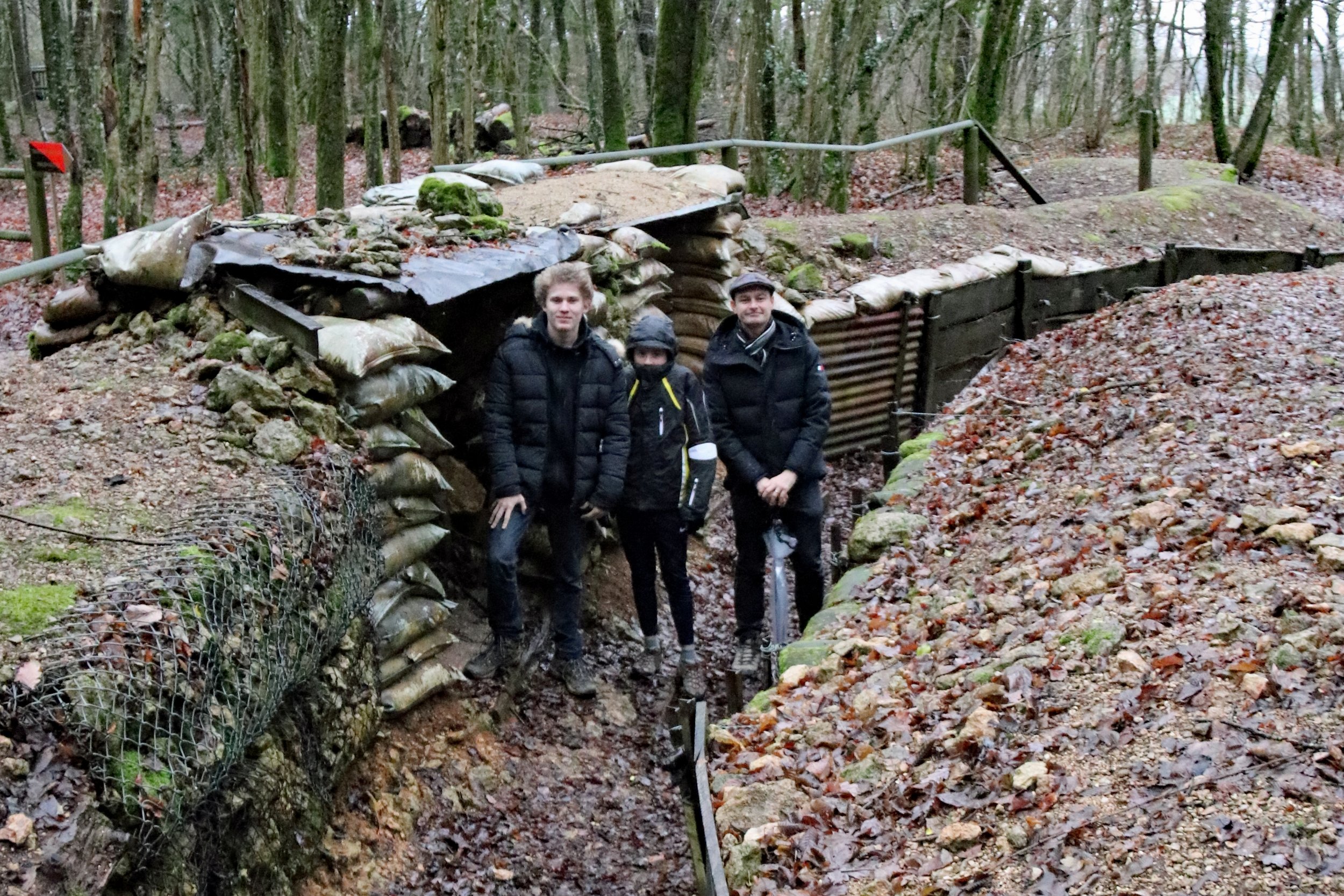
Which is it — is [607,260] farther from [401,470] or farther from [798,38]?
[798,38]

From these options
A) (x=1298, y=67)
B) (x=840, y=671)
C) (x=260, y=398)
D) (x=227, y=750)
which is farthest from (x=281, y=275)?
(x=1298, y=67)

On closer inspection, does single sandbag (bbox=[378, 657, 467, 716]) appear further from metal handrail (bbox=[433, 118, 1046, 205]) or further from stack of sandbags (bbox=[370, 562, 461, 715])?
metal handrail (bbox=[433, 118, 1046, 205])

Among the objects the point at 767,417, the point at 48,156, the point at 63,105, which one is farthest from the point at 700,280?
the point at 63,105

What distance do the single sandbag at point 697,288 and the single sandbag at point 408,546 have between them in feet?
14.1

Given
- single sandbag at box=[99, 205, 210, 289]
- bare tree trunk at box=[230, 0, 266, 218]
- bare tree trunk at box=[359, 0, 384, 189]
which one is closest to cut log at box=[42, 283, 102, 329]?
single sandbag at box=[99, 205, 210, 289]

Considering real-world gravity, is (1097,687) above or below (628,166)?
below

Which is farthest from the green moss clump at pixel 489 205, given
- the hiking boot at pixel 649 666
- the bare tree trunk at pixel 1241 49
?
the bare tree trunk at pixel 1241 49

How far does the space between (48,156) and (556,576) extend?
22.1ft

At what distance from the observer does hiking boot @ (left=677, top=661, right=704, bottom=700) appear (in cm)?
581

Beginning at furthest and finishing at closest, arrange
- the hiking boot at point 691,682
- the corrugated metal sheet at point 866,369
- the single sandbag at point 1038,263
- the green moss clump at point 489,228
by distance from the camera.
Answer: the single sandbag at point 1038,263 → the corrugated metal sheet at point 866,369 → the green moss clump at point 489,228 → the hiking boot at point 691,682

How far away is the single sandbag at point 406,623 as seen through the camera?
16.2 ft

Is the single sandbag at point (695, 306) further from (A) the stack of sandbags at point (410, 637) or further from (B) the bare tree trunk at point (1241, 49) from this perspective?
(B) the bare tree trunk at point (1241, 49)

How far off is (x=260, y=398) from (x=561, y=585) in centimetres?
169

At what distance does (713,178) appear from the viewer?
9586mm
